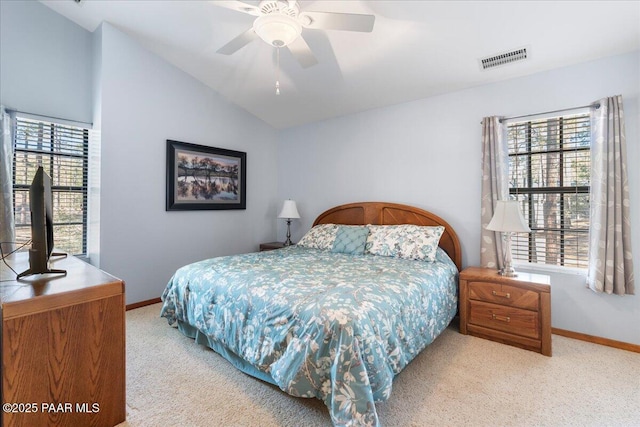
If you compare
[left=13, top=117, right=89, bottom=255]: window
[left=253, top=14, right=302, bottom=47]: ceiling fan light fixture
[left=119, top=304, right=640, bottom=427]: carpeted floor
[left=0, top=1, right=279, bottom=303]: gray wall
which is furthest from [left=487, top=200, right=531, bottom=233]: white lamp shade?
[left=13, top=117, right=89, bottom=255]: window

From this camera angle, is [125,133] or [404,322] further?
[125,133]

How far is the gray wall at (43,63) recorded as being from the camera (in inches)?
118

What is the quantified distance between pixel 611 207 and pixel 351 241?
7.74 ft

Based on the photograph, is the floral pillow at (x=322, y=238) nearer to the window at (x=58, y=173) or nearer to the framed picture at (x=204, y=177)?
the framed picture at (x=204, y=177)

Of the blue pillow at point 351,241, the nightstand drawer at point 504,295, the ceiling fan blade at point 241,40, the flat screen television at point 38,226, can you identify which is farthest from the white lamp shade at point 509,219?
the flat screen television at point 38,226

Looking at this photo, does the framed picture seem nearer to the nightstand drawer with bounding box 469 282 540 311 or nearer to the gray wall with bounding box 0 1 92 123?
the gray wall with bounding box 0 1 92 123

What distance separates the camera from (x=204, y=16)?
2898mm

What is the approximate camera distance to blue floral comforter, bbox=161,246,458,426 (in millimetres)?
1539

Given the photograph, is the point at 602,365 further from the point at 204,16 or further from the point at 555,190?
the point at 204,16

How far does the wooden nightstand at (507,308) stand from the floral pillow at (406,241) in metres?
0.42

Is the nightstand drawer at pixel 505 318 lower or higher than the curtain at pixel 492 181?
lower

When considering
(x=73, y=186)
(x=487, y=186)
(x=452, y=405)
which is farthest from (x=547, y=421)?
(x=73, y=186)

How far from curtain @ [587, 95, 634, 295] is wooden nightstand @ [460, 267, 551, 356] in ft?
1.54

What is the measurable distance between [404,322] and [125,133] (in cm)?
351
